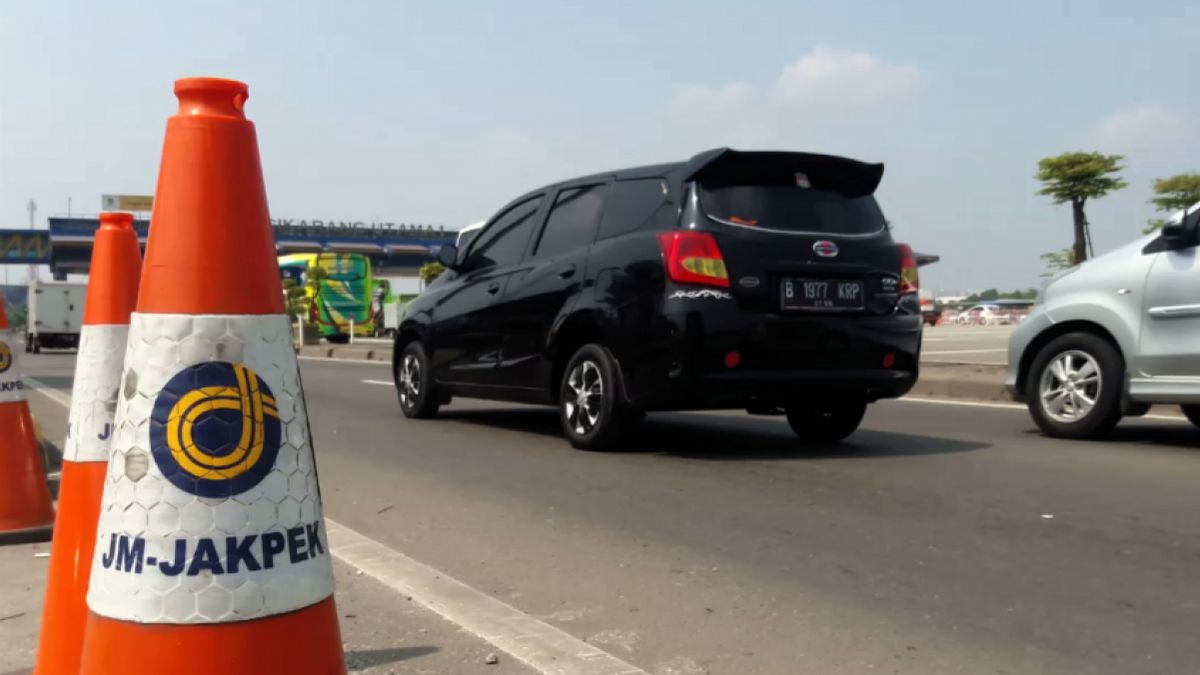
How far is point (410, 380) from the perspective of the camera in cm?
1016

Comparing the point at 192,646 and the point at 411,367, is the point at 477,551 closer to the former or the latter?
the point at 192,646

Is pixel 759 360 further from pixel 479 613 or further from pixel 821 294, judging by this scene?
pixel 479 613

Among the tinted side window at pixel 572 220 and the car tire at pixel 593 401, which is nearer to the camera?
the car tire at pixel 593 401

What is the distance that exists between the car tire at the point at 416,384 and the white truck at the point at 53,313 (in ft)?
112

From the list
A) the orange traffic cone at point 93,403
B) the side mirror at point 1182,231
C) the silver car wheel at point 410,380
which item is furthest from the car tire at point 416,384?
the orange traffic cone at point 93,403

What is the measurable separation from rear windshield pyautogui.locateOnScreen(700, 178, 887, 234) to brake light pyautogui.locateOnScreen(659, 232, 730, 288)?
267 millimetres

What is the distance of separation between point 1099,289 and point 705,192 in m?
2.95

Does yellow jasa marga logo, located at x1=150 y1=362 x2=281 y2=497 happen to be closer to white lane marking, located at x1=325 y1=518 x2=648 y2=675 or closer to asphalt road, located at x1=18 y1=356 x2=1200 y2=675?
white lane marking, located at x1=325 y1=518 x2=648 y2=675

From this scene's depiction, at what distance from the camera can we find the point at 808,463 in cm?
714

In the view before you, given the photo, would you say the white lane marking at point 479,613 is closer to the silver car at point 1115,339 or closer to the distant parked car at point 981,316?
the silver car at point 1115,339

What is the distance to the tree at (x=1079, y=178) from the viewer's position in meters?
42.8

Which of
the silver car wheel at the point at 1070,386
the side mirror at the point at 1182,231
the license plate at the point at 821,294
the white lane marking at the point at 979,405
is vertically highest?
the side mirror at the point at 1182,231

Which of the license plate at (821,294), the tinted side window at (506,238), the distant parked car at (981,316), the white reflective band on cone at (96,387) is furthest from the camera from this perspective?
the distant parked car at (981,316)

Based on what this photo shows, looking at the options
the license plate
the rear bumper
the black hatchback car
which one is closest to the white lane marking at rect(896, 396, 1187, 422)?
the black hatchback car
